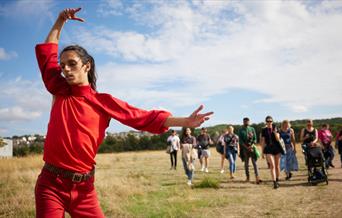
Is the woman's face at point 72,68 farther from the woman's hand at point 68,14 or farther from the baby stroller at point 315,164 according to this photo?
the baby stroller at point 315,164

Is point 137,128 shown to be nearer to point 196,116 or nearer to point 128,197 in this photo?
point 196,116

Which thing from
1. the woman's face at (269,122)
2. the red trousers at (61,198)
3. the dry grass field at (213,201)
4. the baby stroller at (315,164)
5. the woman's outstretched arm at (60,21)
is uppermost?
the woman's outstretched arm at (60,21)

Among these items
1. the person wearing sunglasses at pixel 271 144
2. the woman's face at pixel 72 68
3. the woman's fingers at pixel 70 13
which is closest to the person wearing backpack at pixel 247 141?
the person wearing sunglasses at pixel 271 144

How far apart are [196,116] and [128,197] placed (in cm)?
638

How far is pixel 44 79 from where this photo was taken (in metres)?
3.29

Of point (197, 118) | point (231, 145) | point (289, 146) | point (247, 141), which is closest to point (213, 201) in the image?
point (247, 141)

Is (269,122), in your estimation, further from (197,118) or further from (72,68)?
(72,68)

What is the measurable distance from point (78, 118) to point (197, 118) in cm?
105

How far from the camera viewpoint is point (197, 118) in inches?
115

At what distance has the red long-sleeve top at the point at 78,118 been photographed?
293 centimetres

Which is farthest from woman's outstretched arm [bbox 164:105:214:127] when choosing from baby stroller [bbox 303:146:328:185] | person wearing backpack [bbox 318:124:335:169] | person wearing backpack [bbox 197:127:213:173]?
person wearing backpack [bbox 197:127:213:173]

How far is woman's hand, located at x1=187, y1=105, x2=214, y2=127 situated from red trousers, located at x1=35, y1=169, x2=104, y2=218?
3.49 feet

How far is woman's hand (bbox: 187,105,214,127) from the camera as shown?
2900 mm

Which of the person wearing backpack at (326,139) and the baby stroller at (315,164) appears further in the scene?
the person wearing backpack at (326,139)
